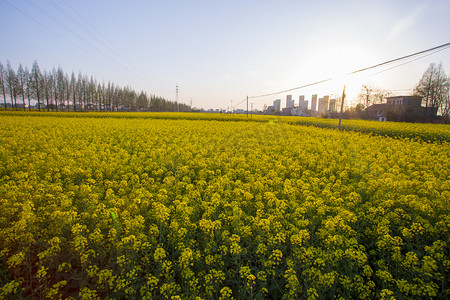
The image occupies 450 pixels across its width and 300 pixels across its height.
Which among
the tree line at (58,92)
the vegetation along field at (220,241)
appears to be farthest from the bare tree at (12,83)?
the vegetation along field at (220,241)

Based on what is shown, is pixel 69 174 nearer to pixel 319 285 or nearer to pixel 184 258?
pixel 184 258

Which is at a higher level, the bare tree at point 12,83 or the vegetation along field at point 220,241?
the bare tree at point 12,83

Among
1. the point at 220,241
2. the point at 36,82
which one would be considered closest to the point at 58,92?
the point at 36,82

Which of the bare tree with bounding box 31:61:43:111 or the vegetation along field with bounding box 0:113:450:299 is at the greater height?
the bare tree with bounding box 31:61:43:111

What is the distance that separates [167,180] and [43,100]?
284ft

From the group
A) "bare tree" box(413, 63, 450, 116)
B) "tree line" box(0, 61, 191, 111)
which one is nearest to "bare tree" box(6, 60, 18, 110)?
Answer: "tree line" box(0, 61, 191, 111)

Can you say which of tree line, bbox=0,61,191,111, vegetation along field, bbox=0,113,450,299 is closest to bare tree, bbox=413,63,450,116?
vegetation along field, bbox=0,113,450,299

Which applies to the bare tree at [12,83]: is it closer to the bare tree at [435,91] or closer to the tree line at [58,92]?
the tree line at [58,92]

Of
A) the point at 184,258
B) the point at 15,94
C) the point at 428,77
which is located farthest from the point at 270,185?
the point at 15,94

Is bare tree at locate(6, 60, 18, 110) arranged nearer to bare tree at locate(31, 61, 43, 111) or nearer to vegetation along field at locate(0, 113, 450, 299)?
bare tree at locate(31, 61, 43, 111)

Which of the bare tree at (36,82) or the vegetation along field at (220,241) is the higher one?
the bare tree at (36,82)

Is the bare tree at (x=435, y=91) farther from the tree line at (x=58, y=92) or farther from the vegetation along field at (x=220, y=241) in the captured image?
the tree line at (x=58, y=92)

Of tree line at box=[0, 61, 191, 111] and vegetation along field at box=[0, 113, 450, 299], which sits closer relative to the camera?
vegetation along field at box=[0, 113, 450, 299]

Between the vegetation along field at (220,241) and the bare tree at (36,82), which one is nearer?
the vegetation along field at (220,241)
